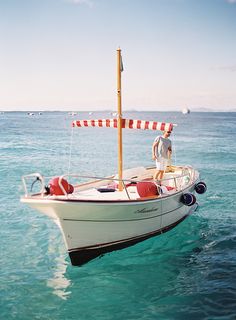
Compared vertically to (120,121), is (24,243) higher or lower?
lower

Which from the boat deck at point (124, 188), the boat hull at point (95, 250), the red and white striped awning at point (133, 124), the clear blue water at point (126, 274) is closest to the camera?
the clear blue water at point (126, 274)

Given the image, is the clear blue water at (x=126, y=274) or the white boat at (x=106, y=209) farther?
the white boat at (x=106, y=209)

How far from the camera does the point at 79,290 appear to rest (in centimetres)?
901

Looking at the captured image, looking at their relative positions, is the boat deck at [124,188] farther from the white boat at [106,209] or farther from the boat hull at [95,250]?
the boat hull at [95,250]

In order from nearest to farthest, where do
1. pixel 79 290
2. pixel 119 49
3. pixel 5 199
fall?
1. pixel 79 290
2. pixel 119 49
3. pixel 5 199

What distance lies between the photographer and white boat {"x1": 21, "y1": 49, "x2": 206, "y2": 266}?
9.36m

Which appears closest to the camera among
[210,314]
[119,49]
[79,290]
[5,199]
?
[210,314]

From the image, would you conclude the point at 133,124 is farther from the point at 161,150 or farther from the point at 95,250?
the point at 95,250

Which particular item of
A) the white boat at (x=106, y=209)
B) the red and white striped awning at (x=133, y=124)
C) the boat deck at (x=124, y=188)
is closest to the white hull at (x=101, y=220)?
the white boat at (x=106, y=209)

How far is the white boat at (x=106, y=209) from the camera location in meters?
9.36

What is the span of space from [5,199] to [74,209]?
343 inches

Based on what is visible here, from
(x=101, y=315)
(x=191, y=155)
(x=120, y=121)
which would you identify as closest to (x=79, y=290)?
(x=101, y=315)

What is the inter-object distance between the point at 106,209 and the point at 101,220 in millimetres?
381

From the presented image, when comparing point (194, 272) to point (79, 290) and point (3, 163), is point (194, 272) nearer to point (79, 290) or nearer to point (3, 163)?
point (79, 290)
